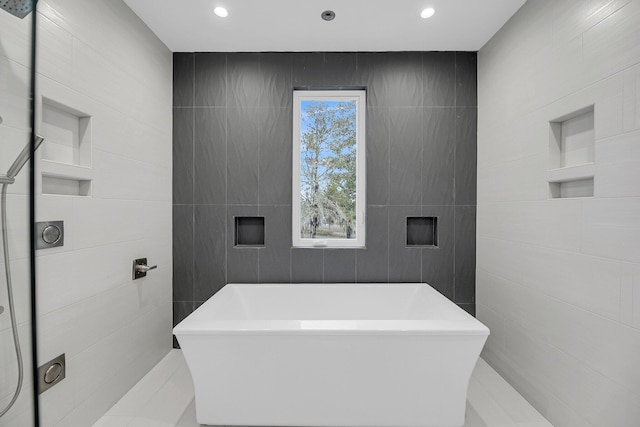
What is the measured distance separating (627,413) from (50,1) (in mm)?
3286

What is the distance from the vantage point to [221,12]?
224 centimetres

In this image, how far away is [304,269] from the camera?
9.30 ft

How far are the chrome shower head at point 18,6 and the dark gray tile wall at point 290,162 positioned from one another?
1698mm

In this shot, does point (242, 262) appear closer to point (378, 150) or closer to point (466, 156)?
point (378, 150)

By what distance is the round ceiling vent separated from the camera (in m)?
2.24

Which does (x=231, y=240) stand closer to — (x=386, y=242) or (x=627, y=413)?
(x=386, y=242)

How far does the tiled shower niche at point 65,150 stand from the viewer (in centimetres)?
167

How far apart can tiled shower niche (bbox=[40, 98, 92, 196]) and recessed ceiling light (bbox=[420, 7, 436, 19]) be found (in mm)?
2223

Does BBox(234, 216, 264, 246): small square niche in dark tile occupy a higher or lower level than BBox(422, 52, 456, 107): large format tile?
lower

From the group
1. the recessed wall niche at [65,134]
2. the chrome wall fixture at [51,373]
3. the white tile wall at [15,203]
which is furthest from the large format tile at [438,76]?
the chrome wall fixture at [51,373]

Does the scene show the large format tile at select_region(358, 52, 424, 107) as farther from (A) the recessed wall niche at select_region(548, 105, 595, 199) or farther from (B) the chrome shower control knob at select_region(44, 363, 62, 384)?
(B) the chrome shower control knob at select_region(44, 363, 62, 384)

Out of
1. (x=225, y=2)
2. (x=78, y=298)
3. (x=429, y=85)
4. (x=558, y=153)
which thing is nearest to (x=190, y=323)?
(x=78, y=298)

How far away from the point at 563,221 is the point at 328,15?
1.97 metres

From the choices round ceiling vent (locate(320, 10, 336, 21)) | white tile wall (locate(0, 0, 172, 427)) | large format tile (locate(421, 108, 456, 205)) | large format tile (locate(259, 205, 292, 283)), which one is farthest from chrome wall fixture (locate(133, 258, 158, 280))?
large format tile (locate(421, 108, 456, 205))
